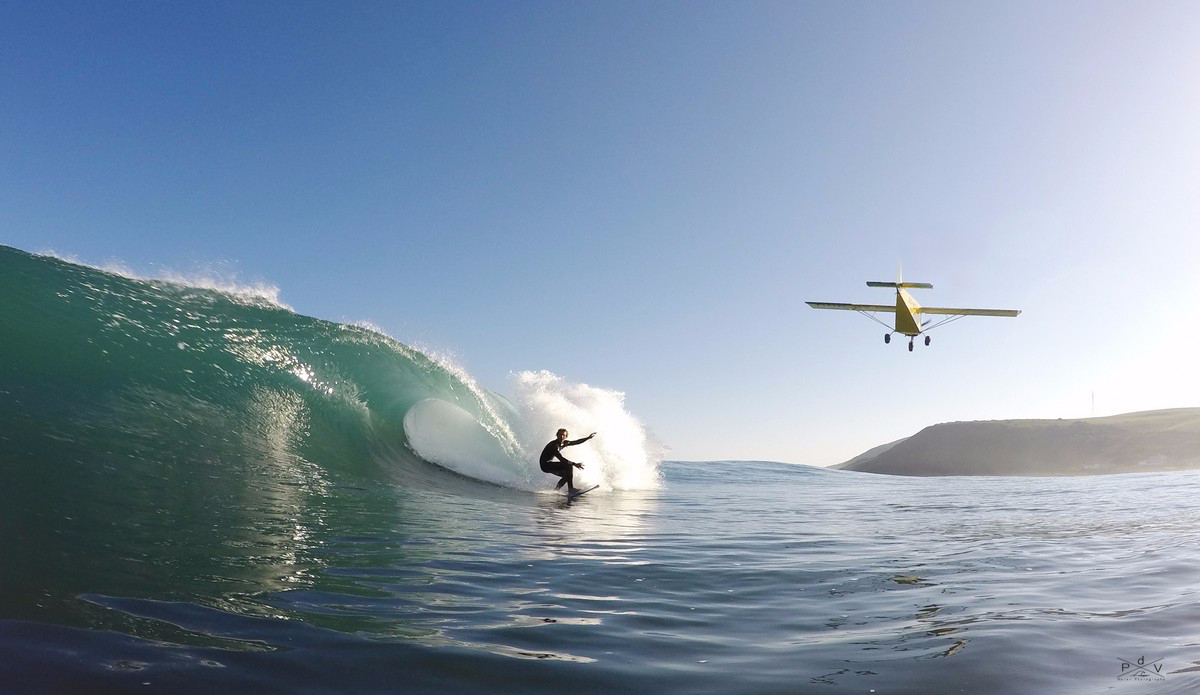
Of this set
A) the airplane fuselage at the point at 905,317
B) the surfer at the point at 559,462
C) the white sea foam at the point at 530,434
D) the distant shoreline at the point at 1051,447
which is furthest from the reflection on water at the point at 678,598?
the distant shoreline at the point at 1051,447

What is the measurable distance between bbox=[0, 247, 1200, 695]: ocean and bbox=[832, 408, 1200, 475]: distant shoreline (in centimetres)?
5161

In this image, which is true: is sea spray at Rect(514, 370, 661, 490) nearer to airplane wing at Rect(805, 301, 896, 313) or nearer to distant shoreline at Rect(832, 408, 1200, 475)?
airplane wing at Rect(805, 301, 896, 313)

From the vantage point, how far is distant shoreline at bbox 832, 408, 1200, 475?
174ft

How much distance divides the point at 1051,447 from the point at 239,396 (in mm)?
68692

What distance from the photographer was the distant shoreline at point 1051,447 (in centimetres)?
5306

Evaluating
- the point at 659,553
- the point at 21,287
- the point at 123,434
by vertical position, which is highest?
the point at 21,287

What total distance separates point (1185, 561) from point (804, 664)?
17.3ft

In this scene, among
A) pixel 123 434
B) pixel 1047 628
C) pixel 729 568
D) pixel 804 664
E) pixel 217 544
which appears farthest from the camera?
pixel 123 434

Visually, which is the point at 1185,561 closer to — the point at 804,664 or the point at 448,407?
the point at 804,664

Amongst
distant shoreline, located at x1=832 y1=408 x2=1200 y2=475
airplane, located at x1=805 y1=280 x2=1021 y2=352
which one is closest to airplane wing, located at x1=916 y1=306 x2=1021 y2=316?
airplane, located at x1=805 y1=280 x2=1021 y2=352

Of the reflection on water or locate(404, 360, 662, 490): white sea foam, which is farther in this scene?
locate(404, 360, 662, 490): white sea foam

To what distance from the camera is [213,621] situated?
124 inches

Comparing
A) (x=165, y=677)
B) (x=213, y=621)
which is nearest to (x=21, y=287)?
(x=213, y=621)

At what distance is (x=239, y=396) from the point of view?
11.3 meters
